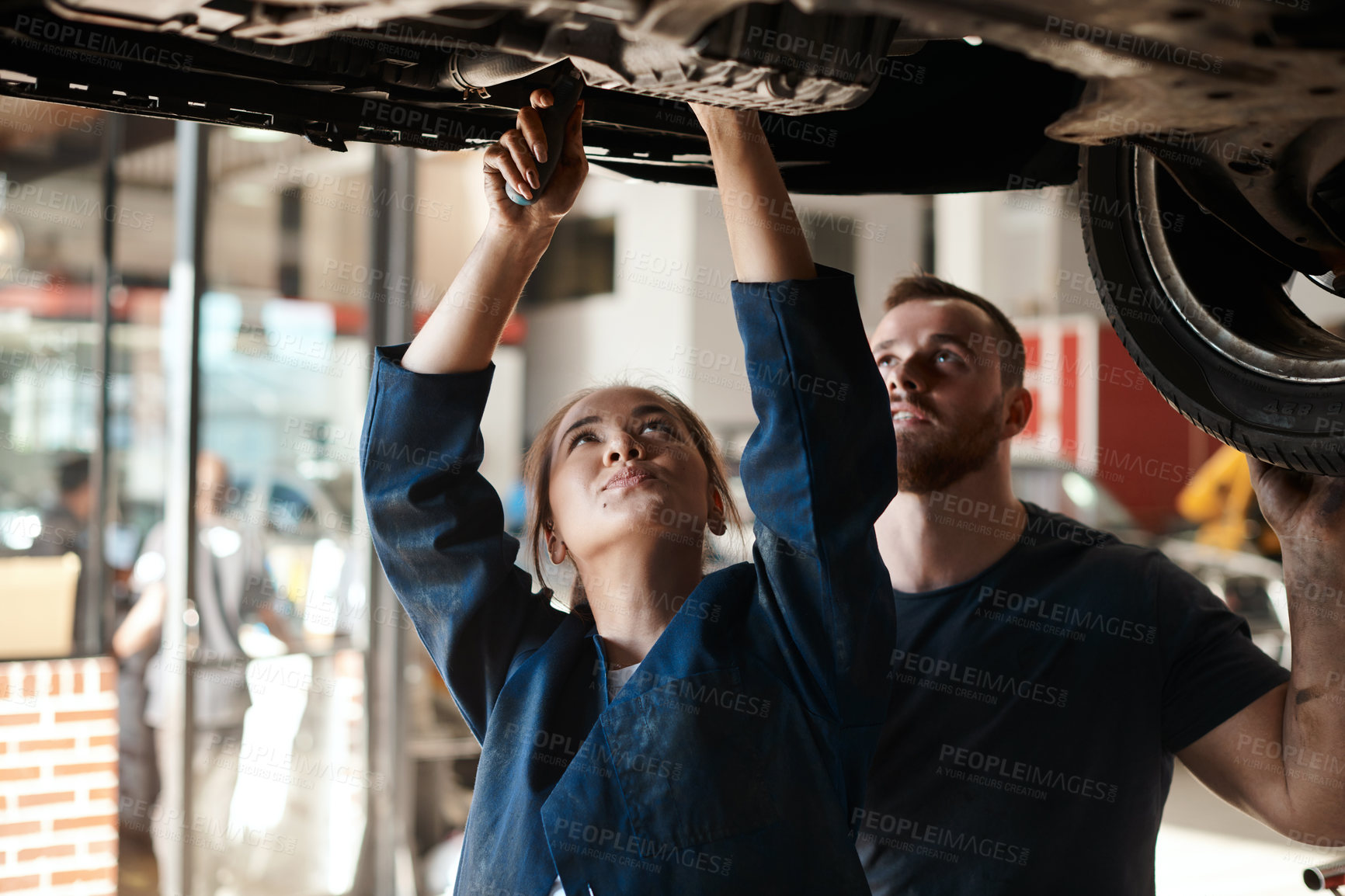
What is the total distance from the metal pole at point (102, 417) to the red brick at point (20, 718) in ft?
1.48

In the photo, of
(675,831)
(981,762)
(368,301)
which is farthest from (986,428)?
(368,301)

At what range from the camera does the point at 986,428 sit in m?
1.74

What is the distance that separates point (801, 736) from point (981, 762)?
17.8 inches

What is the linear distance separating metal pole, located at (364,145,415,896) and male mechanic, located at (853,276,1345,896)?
2.67 m

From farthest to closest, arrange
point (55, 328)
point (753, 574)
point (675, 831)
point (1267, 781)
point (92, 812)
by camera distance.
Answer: point (55, 328) → point (92, 812) → point (1267, 781) → point (753, 574) → point (675, 831)

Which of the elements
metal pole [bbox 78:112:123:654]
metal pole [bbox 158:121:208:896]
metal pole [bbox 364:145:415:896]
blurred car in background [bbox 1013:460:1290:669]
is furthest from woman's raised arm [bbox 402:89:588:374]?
blurred car in background [bbox 1013:460:1290:669]

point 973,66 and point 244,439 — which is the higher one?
point 973,66

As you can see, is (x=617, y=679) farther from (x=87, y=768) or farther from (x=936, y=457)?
(x=87, y=768)

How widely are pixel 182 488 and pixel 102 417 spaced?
1.00 m

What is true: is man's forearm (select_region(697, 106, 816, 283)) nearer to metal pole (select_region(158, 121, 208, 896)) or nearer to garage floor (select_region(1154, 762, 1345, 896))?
metal pole (select_region(158, 121, 208, 896))

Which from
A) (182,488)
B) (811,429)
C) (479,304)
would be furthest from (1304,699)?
(182,488)

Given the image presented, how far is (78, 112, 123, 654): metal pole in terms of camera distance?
3908 millimetres

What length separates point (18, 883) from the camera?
3297mm

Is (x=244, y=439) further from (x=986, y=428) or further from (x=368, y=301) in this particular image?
(x=986, y=428)
